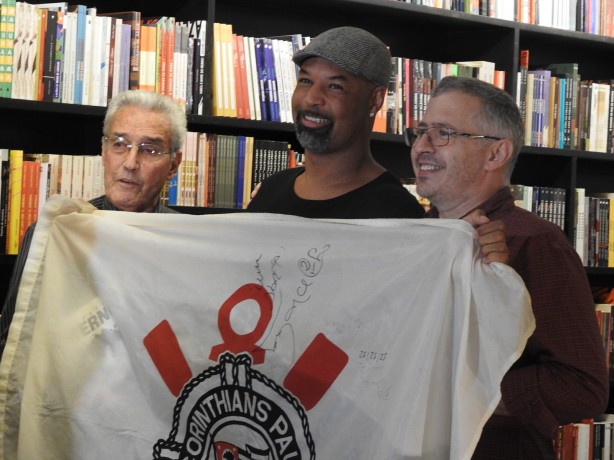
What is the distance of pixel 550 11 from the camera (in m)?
3.95

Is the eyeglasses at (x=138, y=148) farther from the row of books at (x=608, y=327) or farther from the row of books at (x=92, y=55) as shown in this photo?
the row of books at (x=608, y=327)

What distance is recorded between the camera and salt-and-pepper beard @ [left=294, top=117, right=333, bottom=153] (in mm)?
2311

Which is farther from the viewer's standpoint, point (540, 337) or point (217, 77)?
point (217, 77)

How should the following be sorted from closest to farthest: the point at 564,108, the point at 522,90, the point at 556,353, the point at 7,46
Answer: the point at 556,353, the point at 7,46, the point at 522,90, the point at 564,108

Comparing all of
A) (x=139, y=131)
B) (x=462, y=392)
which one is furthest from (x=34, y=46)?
(x=462, y=392)

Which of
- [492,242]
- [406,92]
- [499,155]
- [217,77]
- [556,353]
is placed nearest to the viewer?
[492,242]

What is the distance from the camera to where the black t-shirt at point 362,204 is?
7.13ft

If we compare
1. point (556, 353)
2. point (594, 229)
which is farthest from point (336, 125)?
point (594, 229)

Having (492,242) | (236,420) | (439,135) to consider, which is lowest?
(236,420)

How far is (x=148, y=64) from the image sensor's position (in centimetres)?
310

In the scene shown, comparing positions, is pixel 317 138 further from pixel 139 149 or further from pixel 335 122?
pixel 139 149

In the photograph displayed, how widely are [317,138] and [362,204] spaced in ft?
0.67

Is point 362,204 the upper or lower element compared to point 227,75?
lower

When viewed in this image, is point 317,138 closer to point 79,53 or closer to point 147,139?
point 147,139
